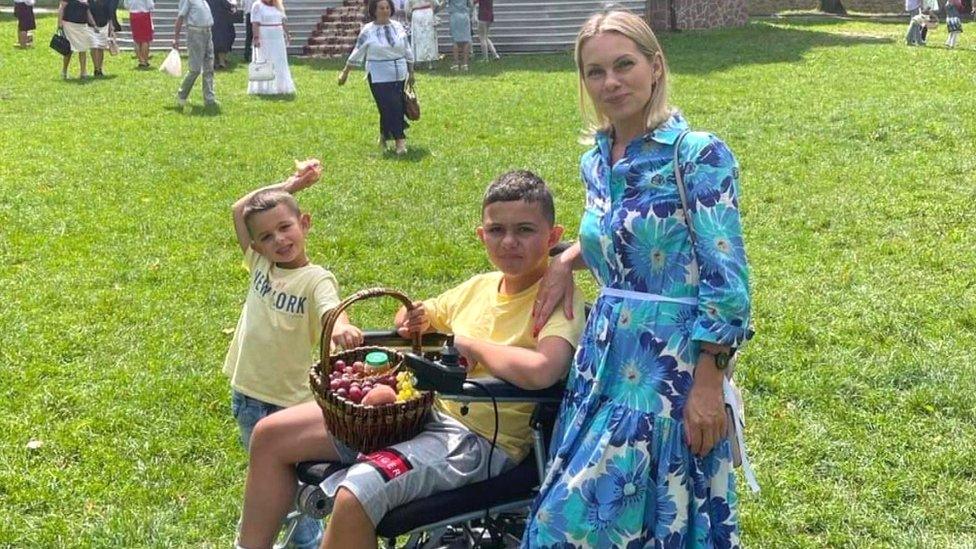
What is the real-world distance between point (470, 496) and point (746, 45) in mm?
20835

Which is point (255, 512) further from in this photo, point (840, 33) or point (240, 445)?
point (840, 33)

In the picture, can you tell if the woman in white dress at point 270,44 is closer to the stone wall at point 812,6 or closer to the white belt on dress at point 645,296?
the white belt on dress at point 645,296

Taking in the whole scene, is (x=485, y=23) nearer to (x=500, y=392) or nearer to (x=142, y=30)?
(x=142, y=30)

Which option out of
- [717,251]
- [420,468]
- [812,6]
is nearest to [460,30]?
[420,468]

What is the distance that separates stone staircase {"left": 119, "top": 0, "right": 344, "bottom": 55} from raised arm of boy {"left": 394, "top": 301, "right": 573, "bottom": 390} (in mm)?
21122

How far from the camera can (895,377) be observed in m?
5.36

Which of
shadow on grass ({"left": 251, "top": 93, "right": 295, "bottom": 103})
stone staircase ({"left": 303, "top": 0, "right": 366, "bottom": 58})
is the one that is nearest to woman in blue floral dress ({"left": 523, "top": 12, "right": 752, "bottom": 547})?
shadow on grass ({"left": 251, "top": 93, "right": 295, "bottom": 103})

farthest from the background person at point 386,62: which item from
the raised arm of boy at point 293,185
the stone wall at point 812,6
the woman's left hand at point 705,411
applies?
the stone wall at point 812,6

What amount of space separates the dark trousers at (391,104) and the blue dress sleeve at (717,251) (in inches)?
356

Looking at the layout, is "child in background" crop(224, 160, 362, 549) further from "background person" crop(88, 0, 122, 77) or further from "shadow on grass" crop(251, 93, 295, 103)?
"background person" crop(88, 0, 122, 77)

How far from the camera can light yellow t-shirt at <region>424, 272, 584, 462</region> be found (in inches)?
125

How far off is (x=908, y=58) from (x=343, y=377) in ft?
57.2

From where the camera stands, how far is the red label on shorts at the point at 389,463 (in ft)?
9.71

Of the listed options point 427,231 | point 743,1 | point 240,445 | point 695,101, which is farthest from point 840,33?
point 240,445
